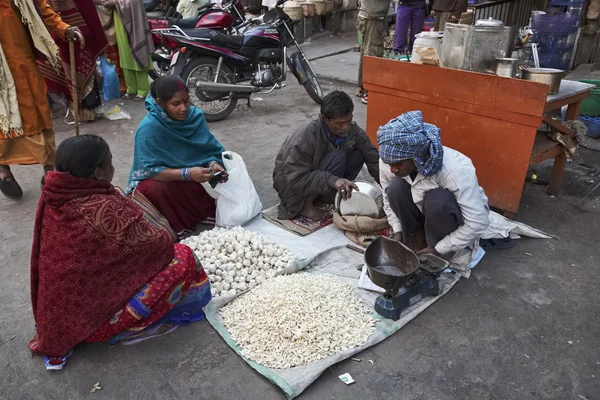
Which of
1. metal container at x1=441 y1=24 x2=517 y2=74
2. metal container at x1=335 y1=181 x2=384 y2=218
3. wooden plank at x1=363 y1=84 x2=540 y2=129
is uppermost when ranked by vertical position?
metal container at x1=441 y1=24 x2=517 y2=74

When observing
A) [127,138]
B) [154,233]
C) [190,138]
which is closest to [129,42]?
[127,138]

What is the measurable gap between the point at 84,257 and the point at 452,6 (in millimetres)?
5250

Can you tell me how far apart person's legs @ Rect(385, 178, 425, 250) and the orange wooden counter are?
73 cm

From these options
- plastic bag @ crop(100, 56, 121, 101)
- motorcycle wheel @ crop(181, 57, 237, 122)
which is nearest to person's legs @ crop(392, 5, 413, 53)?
motorcycle wheel @ crop(181, 57, 237, 122)

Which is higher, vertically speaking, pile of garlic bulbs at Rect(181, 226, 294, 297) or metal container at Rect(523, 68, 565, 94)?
metal container at Rect(523, 68, 565, 94)

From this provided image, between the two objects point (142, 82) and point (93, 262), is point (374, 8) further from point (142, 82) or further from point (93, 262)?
point (93, 262)

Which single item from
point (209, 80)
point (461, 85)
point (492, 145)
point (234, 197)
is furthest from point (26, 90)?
point (492, 145)

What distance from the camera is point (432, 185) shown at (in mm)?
2383

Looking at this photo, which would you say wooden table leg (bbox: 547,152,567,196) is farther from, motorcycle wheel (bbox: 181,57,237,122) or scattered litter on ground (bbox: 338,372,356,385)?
motorcycle wheel (bbox: 181,57,237,122)

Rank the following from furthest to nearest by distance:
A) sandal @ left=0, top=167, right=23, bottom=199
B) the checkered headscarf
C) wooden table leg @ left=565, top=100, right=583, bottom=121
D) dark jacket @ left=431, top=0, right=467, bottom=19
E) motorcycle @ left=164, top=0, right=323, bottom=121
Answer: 1. dark jacket @ left=431, top=0, right=467, bottom=19
2. motorcycle @ left=164, top=0, right=323, bottom=121
3. sandal @ left=0, top=167, right=23, bottom=199
4. wooden table leg @ left=565, top=100, right=583, bottom=121
5. the checkered headscarf

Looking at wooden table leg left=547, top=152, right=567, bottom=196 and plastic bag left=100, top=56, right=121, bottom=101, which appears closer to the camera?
wooden table leg left=547, top=152, right=567, bottom=196

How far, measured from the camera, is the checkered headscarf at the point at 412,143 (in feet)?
7.11

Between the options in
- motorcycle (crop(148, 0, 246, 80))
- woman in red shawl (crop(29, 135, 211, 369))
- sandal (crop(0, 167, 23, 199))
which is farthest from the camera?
motorcycle (crop(148, 0, 246, 80))

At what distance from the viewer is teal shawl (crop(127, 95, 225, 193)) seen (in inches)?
109
